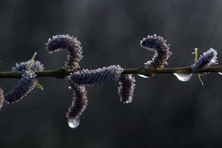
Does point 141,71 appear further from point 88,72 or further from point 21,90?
point 21,90

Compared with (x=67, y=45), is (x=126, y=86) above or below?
below

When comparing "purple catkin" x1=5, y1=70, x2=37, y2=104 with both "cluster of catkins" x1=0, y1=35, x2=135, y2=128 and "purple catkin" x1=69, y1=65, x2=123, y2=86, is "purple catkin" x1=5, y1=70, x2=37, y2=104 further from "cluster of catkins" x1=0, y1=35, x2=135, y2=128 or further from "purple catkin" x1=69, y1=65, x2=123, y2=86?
"purple catkin" x1=69, y1=65, x2=123, y2=86

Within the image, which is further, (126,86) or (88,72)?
(126,86)

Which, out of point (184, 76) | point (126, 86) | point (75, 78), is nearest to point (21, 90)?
point (75, 78)

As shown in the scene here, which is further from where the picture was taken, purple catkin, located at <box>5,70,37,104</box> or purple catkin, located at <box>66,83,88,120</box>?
purple catkin, located at <box>66,83,88,120</box>

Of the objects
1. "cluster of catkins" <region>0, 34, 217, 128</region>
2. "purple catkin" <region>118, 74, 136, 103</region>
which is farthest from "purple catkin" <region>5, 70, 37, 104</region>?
"purple catkin" <region>118, 74, 136, 103</region>
